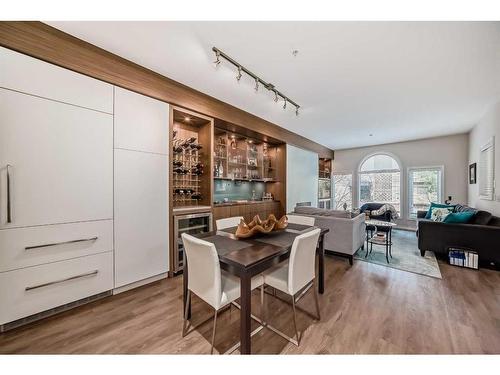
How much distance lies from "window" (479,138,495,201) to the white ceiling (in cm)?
77

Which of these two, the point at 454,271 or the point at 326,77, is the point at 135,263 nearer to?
the point at 326,77

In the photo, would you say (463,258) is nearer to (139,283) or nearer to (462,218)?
(462,218)

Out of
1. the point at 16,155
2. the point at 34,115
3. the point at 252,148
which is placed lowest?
the point at 16,155

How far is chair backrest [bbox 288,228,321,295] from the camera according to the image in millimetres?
1586

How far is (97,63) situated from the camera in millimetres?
2145

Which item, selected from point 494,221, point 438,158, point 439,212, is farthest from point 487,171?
point 438,158

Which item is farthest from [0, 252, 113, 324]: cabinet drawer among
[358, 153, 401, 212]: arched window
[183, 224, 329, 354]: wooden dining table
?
[358, 153, 401, 212]: arched window

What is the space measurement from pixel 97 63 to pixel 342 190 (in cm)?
769

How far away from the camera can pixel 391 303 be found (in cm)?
216

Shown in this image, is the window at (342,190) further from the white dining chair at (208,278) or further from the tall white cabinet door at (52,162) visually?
the tall white cabinet door at (52,162)

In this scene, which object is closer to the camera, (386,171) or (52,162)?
(52,162)
